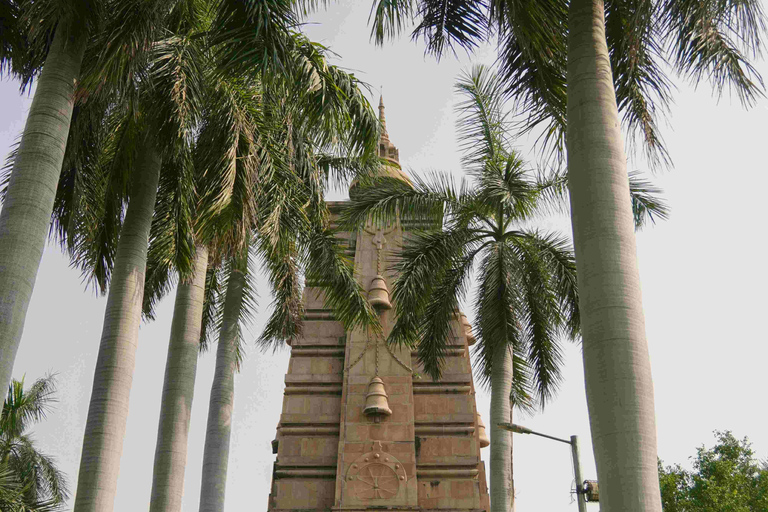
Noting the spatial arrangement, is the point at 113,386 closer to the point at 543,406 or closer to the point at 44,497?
the point at 543,406

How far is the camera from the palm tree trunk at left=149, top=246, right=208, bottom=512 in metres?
14.2

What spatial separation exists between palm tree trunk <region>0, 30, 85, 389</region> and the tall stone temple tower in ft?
39.9

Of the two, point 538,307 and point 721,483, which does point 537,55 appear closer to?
point 538,307

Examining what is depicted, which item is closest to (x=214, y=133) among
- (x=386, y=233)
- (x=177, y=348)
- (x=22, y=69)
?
(x=22, y=69)

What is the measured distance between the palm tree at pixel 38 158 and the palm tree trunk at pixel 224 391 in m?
7.69

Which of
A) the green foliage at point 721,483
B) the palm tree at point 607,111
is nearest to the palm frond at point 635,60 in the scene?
the palm tree at point 607,111

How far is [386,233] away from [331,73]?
13070 millimetres

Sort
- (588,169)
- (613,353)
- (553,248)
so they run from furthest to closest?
(553,248) < (588,169) < (613,353)

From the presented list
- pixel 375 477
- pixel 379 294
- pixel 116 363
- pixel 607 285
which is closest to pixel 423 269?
pixel 379 294

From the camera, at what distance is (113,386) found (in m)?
11.9

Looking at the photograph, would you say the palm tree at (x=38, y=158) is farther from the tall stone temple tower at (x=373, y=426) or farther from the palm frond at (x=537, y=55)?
the tall stone temple tower at (x=373, y=426)

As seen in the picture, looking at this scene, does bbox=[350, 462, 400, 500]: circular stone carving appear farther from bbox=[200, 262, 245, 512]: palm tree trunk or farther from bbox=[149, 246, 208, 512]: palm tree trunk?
bbox=[149, 246, 208, 512]: palm tree trunk

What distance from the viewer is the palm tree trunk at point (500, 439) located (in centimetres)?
1769

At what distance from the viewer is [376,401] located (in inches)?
901
